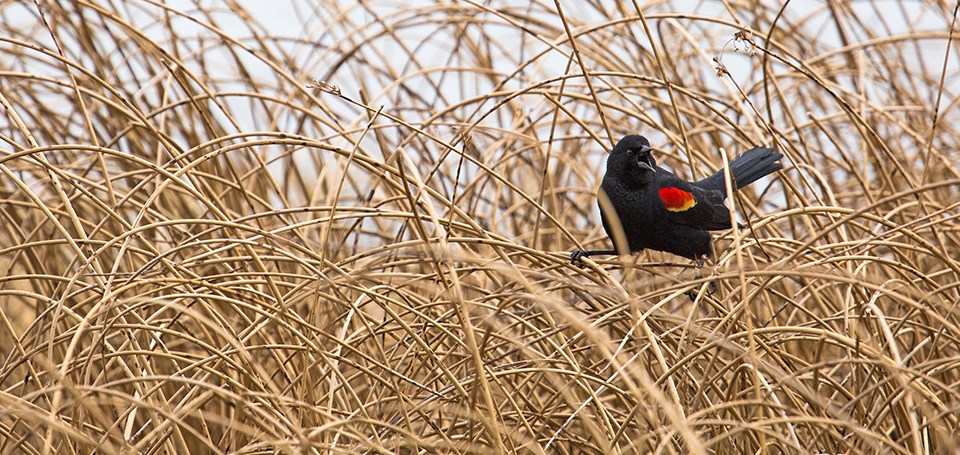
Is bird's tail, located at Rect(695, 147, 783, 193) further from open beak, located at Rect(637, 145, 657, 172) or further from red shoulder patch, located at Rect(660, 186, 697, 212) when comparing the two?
open beak, located at Rect(637, 145, 657, 172)

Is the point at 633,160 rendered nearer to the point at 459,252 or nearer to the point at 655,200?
the point at 655,200

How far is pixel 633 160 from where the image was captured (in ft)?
7.99

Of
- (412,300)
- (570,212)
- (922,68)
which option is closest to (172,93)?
(570,212)

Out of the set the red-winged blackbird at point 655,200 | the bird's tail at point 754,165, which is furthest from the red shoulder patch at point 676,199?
the bird's tail at point 754,165

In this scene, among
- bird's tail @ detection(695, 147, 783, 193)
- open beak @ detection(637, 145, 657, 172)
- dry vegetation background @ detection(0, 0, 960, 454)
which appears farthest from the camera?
bird's tail @ detection(695, 147, 783, 193)

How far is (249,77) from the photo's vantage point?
11.1 feet

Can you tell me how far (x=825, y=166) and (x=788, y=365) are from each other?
178 cm

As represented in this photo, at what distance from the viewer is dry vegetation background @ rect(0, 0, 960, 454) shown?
5.25 feet

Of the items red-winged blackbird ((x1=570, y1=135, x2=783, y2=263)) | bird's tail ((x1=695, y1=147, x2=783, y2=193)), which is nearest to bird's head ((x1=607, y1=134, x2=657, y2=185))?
red-winged blackbird ((x1=570, y1=135, x2=783, y2=263))

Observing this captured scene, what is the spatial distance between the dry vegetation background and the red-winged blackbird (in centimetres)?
12

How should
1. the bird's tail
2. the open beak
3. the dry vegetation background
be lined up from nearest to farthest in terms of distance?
the dry vegetation background → the open beak → the bird's tail

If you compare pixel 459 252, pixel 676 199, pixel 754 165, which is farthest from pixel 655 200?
pixel 459 252

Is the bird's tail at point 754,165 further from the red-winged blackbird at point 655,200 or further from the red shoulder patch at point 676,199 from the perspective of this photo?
the red shoulder patch at point 676,199

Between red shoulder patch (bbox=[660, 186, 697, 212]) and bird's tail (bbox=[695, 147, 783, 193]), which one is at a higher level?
bird's tail (bbox=[695, 147, 783, 193])
